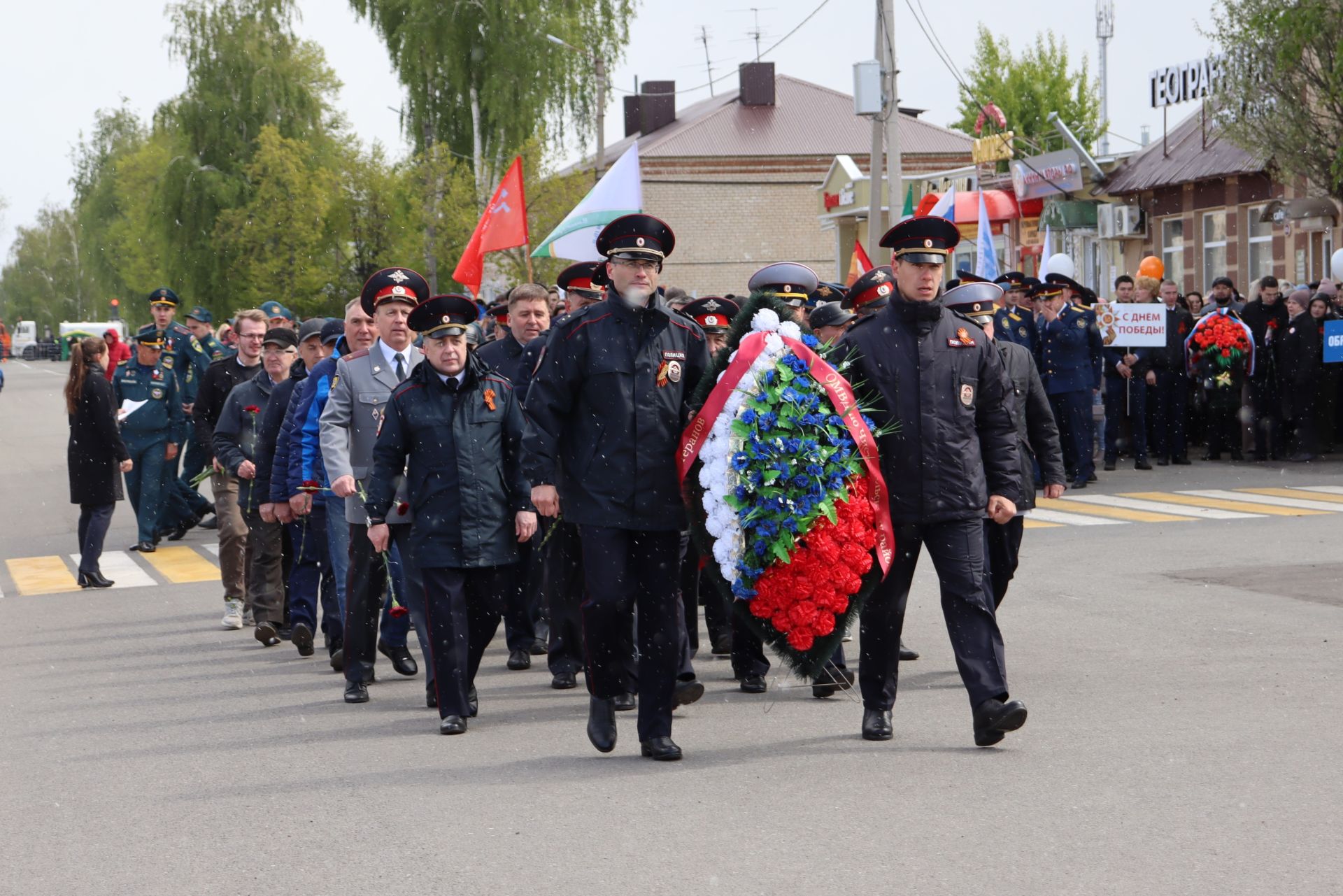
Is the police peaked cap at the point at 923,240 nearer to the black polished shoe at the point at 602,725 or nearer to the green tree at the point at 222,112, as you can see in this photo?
the black polished shoe at the point at 602,725

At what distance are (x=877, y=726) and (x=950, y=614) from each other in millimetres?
570

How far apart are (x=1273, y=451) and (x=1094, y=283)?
739 inches

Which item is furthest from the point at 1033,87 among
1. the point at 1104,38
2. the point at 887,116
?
the point at 887,116

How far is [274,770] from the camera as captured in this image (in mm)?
7168

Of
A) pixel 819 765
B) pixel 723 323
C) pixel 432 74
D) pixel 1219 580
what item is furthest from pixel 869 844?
pixel 432 74

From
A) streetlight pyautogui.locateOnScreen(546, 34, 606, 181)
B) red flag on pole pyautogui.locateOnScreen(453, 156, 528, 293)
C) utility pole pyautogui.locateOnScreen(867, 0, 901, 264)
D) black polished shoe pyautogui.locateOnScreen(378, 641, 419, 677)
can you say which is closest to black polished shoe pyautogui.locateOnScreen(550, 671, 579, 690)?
black polished shoe pyautogui.locateOnScreen(378, 641, 419, 677)

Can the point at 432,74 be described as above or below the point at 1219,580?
above

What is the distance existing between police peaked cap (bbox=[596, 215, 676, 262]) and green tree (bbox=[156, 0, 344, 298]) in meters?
51.2

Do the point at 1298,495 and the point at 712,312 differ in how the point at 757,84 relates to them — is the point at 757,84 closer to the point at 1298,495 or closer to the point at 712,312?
the point at 1298,495

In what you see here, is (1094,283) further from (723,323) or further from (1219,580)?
(723,323)

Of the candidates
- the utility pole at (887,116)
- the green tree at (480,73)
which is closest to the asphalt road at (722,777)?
the utility pole at (887,116)

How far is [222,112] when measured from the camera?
57219 millimetres

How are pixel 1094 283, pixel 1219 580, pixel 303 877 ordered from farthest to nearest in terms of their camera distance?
pixel 1094 283 < pixel 1219 580 < pixel 303 877

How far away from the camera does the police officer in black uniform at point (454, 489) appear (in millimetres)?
7852
